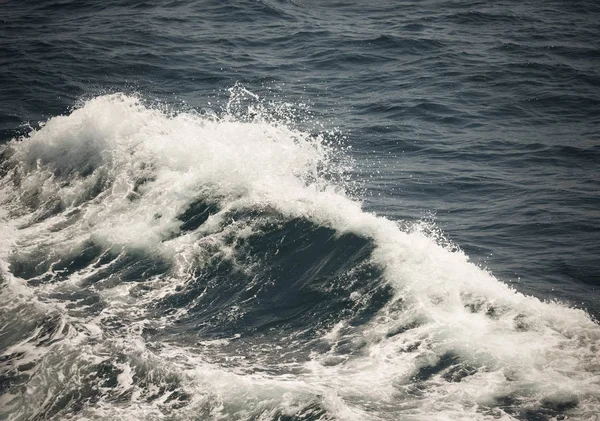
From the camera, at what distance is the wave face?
7477 millimetres

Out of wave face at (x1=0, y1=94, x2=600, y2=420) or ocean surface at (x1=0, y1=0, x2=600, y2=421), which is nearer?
wave face at (x1=0, y1=94, x2=600, y2=420)

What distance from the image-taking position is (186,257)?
1095 cm

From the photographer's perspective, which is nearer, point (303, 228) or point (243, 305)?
point (243, 305)

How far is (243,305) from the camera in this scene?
9898mm

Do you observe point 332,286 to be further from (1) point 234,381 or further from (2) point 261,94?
(2) point 261,94

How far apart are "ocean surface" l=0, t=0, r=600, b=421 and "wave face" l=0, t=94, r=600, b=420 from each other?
0.04 m

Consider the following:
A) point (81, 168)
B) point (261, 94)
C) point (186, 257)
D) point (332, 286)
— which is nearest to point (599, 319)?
point (332, 286)

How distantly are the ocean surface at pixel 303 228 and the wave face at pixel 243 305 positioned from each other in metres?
0.04

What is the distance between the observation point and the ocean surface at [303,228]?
7.73m

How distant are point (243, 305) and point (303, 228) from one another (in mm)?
2048

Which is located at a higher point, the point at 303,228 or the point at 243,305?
the point at 303,228

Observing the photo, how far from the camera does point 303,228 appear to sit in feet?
37.2

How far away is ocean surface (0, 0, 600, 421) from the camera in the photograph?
25.4 ft

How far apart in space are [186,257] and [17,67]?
1357 cm
